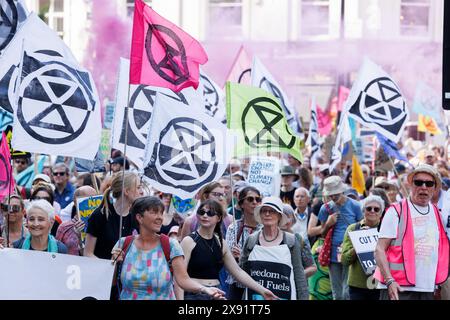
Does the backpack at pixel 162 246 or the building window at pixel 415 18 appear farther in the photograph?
the building window at pixel 415 18

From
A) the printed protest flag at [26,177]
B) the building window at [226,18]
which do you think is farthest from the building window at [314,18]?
the printed protest flag at [26,177]

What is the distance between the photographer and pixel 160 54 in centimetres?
965

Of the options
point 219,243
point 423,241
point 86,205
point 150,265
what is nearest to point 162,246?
point 150,265

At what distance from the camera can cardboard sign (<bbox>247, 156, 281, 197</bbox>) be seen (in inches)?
506

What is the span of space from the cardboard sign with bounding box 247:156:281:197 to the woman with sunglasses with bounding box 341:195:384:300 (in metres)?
2.23

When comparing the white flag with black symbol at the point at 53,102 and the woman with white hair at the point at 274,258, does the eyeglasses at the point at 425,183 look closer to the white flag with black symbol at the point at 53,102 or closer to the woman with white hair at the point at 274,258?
the woman with white hair at the point at 274,258

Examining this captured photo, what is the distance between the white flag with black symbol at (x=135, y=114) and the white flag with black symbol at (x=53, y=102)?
127 cm

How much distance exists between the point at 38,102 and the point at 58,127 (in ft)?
0.77

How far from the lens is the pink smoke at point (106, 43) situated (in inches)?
1379

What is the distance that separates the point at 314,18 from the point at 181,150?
36.9 metres

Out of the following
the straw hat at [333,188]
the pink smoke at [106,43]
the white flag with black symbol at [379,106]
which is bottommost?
the straw hat at [333,188]

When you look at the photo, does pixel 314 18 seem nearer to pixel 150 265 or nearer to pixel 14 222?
pixel 14 222
